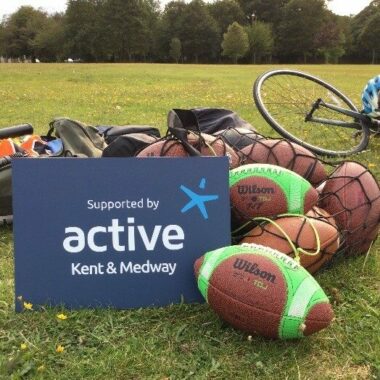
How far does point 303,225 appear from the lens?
2.54 m

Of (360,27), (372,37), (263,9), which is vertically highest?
(263,9)

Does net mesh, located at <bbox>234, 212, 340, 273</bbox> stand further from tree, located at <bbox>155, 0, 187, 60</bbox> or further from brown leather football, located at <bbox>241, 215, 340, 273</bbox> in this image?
tree, located at <bbox>155, 0, 187, 60</bbox>

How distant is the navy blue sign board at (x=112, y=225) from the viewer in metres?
2.33

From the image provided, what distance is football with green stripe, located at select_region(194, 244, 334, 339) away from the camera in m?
2.06

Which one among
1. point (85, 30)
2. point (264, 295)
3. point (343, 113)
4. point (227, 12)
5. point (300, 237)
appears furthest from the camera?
point (227, 12)

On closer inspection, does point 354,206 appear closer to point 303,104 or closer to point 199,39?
point 303,104

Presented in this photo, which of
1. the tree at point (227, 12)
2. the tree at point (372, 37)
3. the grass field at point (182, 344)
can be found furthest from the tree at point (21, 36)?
the grass field at point (182, 344)

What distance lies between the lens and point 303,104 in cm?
588

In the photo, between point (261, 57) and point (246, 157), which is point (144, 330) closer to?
point (246, 157)

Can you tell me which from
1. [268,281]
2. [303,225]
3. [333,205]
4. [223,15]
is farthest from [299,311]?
[223,15]

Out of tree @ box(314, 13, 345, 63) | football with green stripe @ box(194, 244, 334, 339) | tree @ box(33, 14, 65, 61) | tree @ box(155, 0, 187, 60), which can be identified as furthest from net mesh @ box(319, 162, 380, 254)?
tree @ box(33, 14, 65, 61)

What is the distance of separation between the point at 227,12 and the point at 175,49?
1631 centimetres

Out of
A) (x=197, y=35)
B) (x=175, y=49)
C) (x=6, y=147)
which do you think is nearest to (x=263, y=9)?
(x=197, y=35)

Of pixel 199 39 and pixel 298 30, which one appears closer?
pixel 199 39
